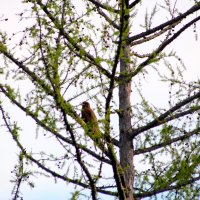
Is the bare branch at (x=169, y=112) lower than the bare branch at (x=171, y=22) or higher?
lower

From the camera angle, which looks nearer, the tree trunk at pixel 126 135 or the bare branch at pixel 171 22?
the bare branch at pixel 171 22

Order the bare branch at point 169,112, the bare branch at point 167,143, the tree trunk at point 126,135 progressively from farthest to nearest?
the tree trunk at point 126,135
the bare branch at point 167,143
the bare branch at point 169,112

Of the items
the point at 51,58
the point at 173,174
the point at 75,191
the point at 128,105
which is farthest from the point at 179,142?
the point at 51,58

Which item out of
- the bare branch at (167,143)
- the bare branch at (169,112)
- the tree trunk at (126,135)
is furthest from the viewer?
the tree trunk at (126,135)

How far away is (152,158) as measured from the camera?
6.87 m

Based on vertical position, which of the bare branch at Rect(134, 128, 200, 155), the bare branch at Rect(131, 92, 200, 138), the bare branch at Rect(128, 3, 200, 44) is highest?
the bare branch at Rect(128, 3, 200, 44)

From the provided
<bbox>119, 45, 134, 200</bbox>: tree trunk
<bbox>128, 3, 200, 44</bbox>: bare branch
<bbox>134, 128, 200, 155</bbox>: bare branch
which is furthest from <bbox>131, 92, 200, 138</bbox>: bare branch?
<bbox>128, 3, 200, 44</bbox>: bare branch

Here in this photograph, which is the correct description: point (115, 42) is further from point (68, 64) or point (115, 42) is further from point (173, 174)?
point (173, 174)

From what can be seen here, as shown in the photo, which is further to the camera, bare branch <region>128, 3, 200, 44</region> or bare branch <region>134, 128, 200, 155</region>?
bare branch <region>128, 3, 200, 44</region>

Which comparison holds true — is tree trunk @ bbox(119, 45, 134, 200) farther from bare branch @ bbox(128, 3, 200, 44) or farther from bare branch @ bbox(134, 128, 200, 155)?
bare branch @ bbox(128, 3, 200, 44)

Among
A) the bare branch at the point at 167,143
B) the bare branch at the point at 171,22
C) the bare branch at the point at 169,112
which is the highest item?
the bare branch at the point at 171,22

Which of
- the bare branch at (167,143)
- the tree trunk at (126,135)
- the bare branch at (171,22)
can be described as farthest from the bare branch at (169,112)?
the bare branch at (171,22)

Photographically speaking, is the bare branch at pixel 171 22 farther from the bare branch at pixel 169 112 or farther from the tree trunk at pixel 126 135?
the bare branch at pixel 169 112

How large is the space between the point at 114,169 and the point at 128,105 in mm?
2052
